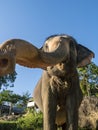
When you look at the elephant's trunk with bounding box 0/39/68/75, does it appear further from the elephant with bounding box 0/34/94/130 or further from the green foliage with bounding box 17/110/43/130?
the green foliage with bounding box 17/110/43/130

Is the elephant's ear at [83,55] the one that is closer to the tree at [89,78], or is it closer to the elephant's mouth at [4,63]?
the elephant's mouth at [4,63]

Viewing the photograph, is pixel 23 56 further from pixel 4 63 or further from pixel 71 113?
pixel 71 113

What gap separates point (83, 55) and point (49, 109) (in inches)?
22.3

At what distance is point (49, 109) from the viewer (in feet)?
9.12

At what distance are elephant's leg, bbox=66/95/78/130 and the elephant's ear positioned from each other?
1.03 ft

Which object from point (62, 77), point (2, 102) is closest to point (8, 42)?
point (62, 77)

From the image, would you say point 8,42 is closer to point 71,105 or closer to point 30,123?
point 71,105

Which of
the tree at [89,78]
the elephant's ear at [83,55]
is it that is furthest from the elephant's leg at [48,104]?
the tree at [89,78]

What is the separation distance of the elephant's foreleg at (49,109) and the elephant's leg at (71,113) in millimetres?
118

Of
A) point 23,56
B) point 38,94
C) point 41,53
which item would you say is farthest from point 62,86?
point 23,56

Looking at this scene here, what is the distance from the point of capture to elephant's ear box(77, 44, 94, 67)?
279 cm

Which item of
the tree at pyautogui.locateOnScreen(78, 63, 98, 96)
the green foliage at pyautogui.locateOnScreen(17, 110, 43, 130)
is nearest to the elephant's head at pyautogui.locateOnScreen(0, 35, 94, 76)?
the green foliage at pyautogui.locateOnScreen(17, 110, 43, 130)

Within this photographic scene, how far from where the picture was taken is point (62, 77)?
273cm

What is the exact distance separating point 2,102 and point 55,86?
156 ft
